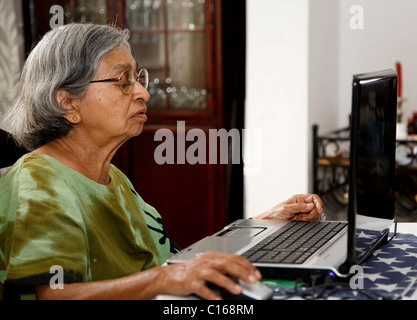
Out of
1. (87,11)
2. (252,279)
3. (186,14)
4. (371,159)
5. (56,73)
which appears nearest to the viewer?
(252,279)

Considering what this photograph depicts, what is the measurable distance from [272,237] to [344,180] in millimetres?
2180

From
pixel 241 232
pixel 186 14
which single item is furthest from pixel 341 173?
pixel 241 232

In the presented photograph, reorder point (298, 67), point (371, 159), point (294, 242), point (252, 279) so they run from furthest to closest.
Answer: point (298, 67) → point (294, 242) → point (371, 159) → point (252, 279)

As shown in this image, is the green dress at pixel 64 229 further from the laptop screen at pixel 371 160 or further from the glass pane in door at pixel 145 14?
the glass pane in door at pixel 145 14

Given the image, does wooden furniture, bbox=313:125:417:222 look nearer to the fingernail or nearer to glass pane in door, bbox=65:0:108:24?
glass pane in door, bbox=65:0:108:24

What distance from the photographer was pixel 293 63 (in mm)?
3172

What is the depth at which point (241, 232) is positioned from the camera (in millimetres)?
1377

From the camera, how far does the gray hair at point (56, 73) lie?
1.36m

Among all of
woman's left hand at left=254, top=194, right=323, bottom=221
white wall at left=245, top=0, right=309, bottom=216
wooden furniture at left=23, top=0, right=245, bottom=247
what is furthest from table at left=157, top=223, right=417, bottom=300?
wooden furniture at left=23, top=0, right=245, bottom=247

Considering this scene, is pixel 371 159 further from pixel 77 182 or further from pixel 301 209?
pixel 77 182

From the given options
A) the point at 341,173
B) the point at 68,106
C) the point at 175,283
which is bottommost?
the point at 341,173

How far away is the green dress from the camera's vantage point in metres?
1.12

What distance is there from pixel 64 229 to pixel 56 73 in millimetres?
393

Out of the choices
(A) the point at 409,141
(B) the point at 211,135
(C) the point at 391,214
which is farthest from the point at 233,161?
(C) the point at 391,214
